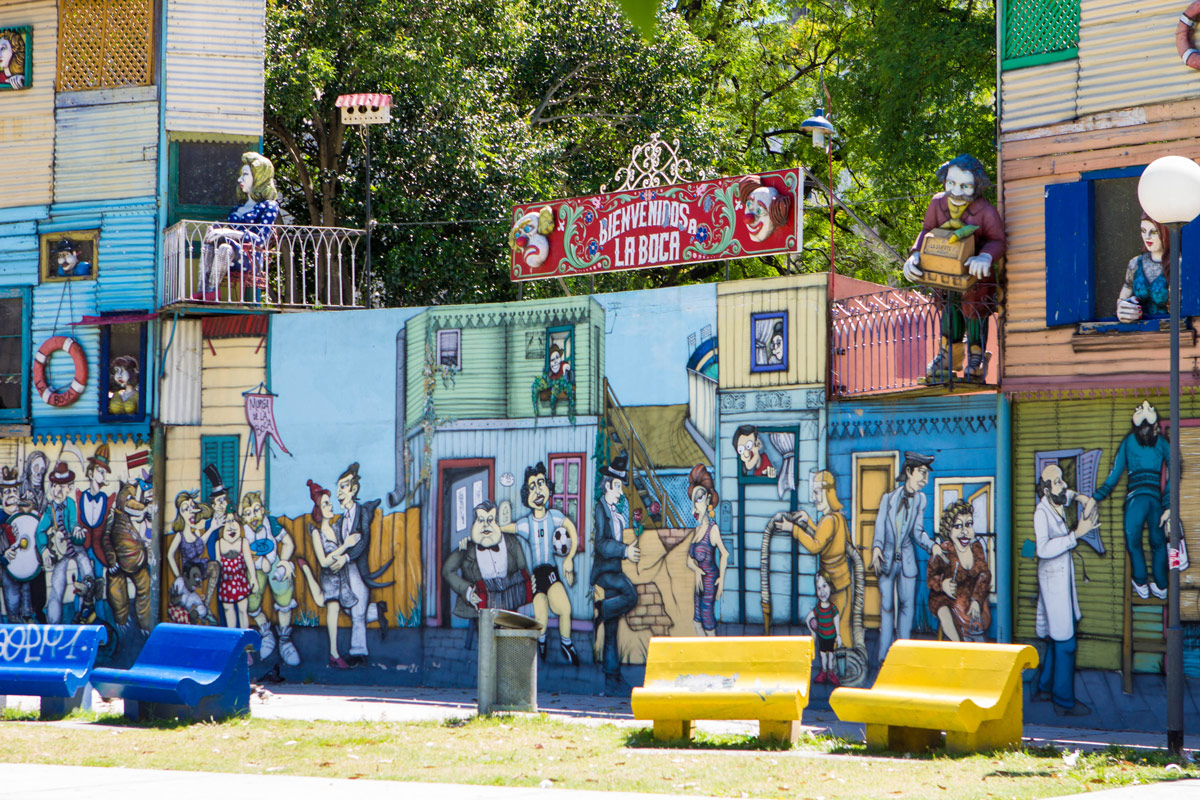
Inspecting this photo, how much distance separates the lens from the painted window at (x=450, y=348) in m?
16.8

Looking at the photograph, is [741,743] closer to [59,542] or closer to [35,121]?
[59,542]

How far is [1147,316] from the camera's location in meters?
12.9

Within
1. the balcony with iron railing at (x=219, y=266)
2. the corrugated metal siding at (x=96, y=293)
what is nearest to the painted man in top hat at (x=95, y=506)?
the corrugated metal siding at (x=96, y=293)

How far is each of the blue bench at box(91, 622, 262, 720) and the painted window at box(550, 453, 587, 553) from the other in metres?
4.26

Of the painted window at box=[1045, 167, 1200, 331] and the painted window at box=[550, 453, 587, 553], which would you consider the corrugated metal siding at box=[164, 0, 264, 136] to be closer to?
the painted window at box=[550, 453, 587, 553]

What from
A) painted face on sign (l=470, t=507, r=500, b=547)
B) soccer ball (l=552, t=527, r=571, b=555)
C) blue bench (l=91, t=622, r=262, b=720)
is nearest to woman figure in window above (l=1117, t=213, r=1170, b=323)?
soccer ball (l=552, t=527, r=571, b=555)

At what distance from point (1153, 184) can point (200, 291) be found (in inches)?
450

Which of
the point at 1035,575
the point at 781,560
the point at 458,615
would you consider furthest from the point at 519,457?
the point at 1035,575

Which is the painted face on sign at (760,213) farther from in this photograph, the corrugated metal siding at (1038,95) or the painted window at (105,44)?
the painted window at (105,44)

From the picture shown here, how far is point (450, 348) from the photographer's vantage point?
55.3ft

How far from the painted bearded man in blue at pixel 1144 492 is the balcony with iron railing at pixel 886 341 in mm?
1436

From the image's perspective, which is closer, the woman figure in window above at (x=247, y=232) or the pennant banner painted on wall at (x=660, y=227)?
the pennant banner painted on wall at (x=660, y=227)

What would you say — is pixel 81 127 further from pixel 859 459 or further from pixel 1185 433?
pixel 1185 433

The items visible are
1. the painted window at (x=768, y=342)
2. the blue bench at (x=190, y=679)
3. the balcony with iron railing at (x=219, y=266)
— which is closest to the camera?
the blue bench at (x=190, y=679)
